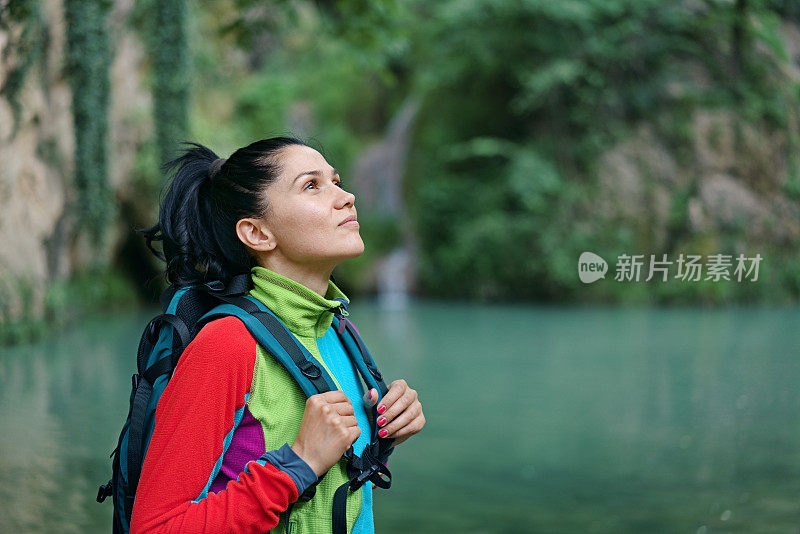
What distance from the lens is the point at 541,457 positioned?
17.4 ft

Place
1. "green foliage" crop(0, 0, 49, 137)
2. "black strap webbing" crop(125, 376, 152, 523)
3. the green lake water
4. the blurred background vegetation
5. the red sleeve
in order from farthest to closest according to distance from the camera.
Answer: the blurred background vegetation → the green lake water → "green foliage" crop(0, 0, 49, 137) → "black strap webbing" crop(125, 376, 152, 523) → the red sleeve

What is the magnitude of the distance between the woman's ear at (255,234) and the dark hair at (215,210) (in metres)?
0.01

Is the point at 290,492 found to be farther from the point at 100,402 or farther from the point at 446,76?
the point at 446,76

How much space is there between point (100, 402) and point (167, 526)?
6.26m

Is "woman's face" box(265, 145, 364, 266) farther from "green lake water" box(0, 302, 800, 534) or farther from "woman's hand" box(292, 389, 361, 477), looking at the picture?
"green lake water" box(0, 302, 800, 534)

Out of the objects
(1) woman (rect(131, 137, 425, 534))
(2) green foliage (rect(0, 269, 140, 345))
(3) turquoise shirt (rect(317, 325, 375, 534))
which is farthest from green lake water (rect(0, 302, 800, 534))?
(1) woman (rect(131, 137, 425, 534))

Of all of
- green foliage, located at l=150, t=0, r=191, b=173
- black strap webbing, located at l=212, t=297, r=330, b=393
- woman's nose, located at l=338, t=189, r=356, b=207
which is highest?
green foliage, located at l=150, t=0, r=191, b=173

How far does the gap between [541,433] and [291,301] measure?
4.88m

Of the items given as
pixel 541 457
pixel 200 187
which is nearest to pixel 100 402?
pixel 541 457

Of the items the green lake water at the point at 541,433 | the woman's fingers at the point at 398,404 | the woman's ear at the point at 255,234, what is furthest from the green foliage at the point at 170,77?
the woman's fingers at the point at 398,404

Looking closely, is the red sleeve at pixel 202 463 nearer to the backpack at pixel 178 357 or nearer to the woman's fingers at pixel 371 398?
the backpack at pixel 178 357

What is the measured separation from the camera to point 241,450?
1309 mm

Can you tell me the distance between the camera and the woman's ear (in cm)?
144

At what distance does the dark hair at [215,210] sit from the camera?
1444 millimetres
